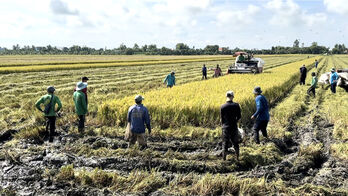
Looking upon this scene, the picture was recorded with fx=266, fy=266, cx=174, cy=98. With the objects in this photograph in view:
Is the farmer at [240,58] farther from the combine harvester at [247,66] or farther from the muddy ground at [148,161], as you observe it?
the muddy ground at [148,161]

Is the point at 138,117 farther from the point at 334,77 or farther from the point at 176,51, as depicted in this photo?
the point at 176,51

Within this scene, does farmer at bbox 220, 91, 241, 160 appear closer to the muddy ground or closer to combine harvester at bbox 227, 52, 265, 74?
the muddy ground

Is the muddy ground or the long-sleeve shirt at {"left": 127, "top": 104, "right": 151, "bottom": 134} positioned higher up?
the long-sleeve shirt at {"left": 127, "top": 104, "right": 151, "bottom": 134}

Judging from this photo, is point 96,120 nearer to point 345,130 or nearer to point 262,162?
point 262,162

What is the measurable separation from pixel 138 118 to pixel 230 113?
Answer: 220cm

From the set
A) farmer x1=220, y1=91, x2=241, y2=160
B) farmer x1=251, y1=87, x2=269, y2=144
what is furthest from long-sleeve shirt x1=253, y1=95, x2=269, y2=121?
farmer x1=220, y1=91, x2=241, y2=160

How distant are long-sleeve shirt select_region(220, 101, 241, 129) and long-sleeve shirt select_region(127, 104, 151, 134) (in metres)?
1.83

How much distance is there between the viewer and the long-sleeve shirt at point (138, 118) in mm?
6434

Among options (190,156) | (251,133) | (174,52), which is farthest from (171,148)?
(174,52)

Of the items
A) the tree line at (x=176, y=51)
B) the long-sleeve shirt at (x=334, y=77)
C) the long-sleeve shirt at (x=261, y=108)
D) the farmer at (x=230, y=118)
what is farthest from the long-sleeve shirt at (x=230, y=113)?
the tree line at (x=176, y=51)

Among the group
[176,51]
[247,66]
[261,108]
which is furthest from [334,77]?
[176,51]

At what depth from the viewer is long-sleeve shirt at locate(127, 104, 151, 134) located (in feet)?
21.1

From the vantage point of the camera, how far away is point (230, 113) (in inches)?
245

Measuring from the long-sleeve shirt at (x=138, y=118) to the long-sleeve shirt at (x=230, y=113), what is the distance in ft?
6.00
